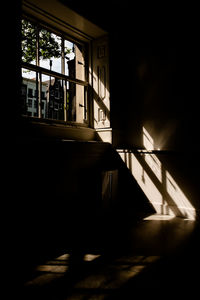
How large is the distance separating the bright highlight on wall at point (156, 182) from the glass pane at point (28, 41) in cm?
180

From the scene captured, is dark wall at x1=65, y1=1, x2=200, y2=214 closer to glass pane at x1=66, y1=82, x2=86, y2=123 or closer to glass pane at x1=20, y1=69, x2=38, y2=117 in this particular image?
glass pane at x1=66, y1=82, x2=86, y2=123

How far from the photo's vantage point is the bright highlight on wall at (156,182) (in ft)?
10.1

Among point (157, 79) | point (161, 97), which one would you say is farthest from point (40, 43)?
point (161, 97)

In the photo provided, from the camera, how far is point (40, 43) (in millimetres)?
3061

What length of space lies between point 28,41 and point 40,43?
9.1 inches

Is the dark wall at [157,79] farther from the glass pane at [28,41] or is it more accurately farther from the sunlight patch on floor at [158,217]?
the glass pane at [28,41]

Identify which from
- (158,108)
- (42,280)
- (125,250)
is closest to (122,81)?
(158,108)

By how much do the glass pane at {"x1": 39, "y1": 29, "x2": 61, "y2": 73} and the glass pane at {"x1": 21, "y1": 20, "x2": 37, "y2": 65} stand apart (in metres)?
0.12

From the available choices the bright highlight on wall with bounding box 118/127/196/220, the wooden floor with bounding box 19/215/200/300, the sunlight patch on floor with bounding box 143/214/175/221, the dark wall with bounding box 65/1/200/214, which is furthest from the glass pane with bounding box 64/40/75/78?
the wooden floor with bounding box 19/215/200/300

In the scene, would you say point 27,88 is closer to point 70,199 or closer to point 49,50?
point 49,50

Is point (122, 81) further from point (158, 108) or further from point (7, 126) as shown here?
point (7, 126)

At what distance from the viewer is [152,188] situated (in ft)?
10.9

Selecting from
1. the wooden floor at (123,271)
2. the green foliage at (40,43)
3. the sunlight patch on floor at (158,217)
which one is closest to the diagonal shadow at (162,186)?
the sunlight patch on floor at (158,217)

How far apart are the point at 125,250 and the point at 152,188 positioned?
1.48 m
